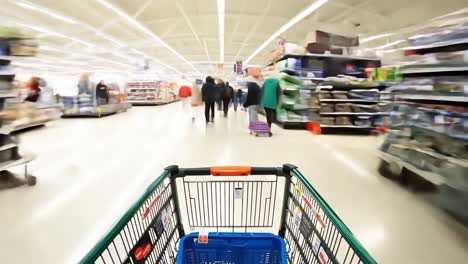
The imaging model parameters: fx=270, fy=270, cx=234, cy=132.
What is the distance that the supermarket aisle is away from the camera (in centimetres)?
192

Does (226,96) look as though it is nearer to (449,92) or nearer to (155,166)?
(155,166)

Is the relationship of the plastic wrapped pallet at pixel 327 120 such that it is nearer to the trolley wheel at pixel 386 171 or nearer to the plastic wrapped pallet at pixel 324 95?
the plastic wrapped pallet at pixel 324 95

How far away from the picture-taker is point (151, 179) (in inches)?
127

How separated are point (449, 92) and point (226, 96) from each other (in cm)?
900

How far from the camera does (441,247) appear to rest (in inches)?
75.5

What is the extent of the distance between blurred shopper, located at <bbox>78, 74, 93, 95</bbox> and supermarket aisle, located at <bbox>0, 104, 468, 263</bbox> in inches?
195

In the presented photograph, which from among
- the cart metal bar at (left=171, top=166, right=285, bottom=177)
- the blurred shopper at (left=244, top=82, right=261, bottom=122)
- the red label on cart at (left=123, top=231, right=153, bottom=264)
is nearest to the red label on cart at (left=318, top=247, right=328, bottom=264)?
the cart metal bar at (left=171, top=166, right=285, bottom=177)

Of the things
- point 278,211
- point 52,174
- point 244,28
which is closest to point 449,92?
point 278,211

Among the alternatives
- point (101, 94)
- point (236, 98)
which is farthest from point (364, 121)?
point (101, 94)

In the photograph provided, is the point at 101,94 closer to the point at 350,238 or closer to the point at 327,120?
the point at 327,120

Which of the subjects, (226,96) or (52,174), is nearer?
(52,174)

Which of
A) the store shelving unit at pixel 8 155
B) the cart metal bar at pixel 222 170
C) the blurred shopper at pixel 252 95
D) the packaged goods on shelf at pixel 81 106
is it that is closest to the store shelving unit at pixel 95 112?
the packaged goods on shelf at pixel 81 106

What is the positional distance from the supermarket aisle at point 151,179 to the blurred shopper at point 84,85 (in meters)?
4.95

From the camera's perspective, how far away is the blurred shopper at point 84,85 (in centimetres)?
1034
